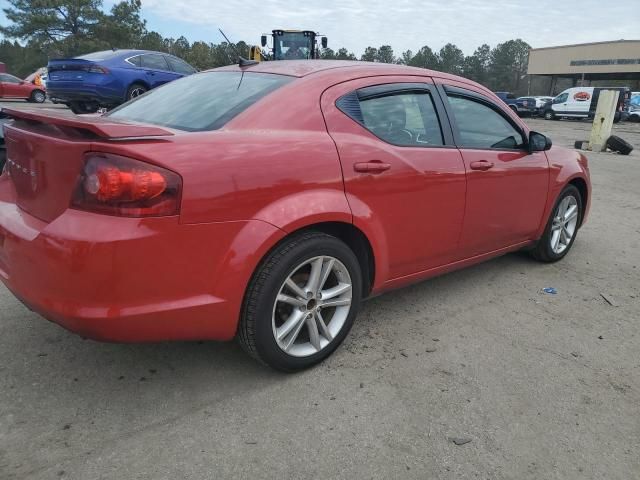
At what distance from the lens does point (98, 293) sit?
6.38ft

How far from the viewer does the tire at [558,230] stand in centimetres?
428

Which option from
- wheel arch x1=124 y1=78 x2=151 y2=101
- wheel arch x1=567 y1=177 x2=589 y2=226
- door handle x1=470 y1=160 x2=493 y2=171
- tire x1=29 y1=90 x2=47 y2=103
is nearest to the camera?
door handle x1=470 y1=160 x2=493 y2=171

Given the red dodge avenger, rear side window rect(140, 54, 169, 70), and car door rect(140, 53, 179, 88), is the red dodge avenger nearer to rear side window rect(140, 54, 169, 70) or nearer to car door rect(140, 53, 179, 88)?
car door rect(140, 53, 179, 88)

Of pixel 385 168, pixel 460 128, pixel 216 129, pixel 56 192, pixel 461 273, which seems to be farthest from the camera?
pixel 461 273

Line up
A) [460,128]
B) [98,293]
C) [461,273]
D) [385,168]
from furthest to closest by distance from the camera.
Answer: [461,273] → [460,128] → [385,168] → [98,293]

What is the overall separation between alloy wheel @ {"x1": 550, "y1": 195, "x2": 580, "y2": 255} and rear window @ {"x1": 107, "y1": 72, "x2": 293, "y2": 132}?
2.84 m

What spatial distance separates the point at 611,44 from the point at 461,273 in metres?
56.6

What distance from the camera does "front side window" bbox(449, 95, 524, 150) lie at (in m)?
3.34

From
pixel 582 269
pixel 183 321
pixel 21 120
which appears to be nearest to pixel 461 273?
pixel 582 269

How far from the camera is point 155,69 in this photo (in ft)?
36.3

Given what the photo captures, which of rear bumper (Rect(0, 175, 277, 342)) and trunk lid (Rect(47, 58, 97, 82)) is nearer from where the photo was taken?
rear bumper (Rect(0, 175, 277, 342))

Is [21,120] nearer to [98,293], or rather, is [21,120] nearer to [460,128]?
[98,293]

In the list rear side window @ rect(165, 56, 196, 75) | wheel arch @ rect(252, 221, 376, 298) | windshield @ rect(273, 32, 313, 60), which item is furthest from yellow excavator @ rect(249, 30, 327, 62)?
wheel arch @ rect(252, 221, 376, 298)

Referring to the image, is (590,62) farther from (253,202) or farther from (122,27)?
(253,202)
